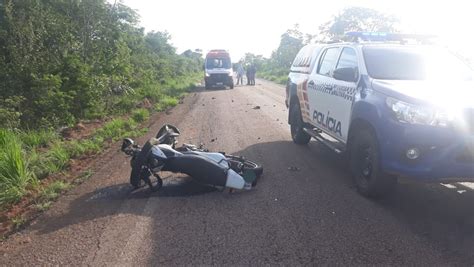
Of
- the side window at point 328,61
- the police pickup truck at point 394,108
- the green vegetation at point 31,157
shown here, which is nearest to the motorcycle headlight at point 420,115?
the police pickup truck at point 394,108

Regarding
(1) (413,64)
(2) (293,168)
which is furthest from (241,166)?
(1) (413,64)

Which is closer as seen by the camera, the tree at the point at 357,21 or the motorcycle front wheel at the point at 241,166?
the motorcycle front wheel at the point at 241,166

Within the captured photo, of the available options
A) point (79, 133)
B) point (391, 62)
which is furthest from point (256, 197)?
point (79, 133)

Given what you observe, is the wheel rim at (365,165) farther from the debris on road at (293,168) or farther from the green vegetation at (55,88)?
the green vegetation at (55,88)

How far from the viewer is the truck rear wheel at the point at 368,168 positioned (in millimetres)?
4355

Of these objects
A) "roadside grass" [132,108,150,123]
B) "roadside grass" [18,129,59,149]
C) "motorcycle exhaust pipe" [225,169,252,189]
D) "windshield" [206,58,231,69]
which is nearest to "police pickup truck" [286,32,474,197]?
"motorcycle exhaust pipe" [225,169,252,189]

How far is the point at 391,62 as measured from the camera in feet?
17.0

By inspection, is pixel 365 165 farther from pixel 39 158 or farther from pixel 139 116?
pixel 139 116

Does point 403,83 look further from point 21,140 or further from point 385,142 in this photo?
point 21,140

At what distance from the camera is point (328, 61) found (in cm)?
638

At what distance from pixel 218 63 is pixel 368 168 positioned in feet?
69.4

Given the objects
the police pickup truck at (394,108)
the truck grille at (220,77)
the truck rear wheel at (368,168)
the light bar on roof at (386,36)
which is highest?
the light bar on roof at (386,36)

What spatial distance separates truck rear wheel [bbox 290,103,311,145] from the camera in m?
7.56

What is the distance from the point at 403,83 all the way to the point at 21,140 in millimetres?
6405
